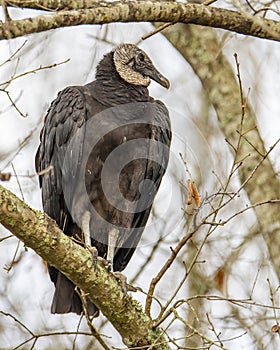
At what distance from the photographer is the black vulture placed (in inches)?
177

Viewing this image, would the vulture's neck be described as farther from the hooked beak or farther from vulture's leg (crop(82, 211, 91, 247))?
vulture's leg (crop(82, 211, 91, 247))

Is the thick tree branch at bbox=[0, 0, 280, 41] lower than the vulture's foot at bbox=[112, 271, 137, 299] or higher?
higher

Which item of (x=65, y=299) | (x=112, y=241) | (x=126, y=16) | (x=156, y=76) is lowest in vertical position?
(x=65, y=299)

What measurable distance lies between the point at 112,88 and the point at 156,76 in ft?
1.39

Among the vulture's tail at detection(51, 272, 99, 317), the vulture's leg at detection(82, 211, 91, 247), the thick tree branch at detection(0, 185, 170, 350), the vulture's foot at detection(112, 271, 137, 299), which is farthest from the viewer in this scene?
the vulture's leg at detection(82, 211, 91, 247)

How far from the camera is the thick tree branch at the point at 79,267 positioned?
316 centimetres

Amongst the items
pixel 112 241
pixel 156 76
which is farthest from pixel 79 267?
pixel 156 76

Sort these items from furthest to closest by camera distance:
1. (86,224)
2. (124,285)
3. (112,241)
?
(112,241)
(86,224)
(124,285)

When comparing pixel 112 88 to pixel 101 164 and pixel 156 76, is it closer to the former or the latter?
pixel 156 76

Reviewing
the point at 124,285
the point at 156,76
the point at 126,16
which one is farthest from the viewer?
the point at 156,76

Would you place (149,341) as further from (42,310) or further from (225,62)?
(225,62)

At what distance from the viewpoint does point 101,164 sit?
14.9 ft

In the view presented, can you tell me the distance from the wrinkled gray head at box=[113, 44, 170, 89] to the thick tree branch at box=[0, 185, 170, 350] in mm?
1670

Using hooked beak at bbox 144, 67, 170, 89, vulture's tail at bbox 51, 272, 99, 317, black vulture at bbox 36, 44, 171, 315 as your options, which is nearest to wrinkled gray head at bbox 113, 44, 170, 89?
hooked beak at bbox 144, 67, 170, 89
